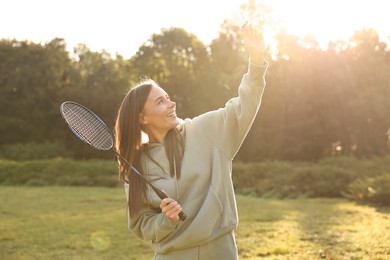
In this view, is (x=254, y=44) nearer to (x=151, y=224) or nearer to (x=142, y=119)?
(x=142, y=119)

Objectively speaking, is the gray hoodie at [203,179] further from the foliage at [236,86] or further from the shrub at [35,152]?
the shrub at [35,152]

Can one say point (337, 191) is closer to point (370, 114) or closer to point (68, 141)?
point (370, 114)

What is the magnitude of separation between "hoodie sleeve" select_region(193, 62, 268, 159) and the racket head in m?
0.67

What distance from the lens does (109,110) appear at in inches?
1433

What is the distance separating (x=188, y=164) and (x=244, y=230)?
7.70 metres

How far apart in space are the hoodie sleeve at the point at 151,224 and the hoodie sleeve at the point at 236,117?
1.63 feet

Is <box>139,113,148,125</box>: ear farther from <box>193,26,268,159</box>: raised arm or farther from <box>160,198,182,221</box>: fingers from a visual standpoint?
<box>160,198,182,221</box>: fingers

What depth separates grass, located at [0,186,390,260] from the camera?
28.2 feet

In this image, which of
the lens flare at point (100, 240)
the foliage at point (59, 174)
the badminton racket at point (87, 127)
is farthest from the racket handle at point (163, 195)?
the foliage at point (59, 174)

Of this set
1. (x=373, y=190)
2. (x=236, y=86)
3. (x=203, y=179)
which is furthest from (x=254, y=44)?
(x=236, y=86)

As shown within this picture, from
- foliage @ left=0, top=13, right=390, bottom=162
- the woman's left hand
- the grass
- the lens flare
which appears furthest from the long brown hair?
foliage @ left=0, top=13, right=390, bottom=162

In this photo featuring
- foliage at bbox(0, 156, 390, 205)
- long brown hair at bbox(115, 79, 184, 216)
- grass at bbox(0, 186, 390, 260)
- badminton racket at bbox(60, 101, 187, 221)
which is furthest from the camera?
foliage at bbox(0, 156, 390, 205)

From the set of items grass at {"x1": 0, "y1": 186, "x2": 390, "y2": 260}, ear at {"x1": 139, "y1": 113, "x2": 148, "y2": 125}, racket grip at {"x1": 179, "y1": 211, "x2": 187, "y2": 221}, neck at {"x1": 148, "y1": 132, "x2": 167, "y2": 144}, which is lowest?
grass at {"x1": 0, "y1": 186, "x2": 390, "y2": 260}

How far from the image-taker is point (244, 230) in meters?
10.7
